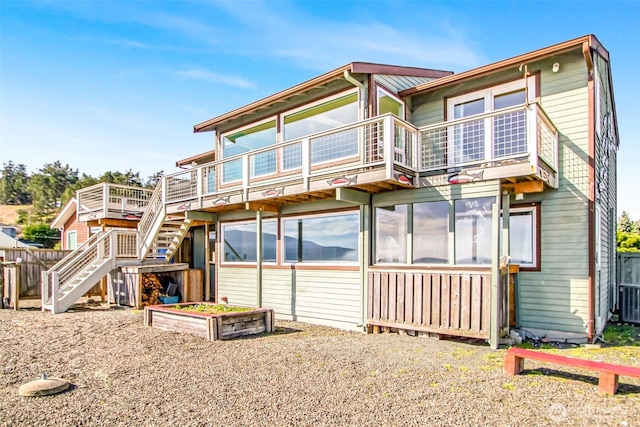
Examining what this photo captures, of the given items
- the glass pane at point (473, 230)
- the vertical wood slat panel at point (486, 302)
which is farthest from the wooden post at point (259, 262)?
the vertical wood slat panel at point (486, 302)

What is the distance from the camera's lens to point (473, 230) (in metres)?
8.40

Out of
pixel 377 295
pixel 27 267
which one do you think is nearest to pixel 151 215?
pixel 27 267

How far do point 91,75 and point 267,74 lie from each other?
608 centimetres

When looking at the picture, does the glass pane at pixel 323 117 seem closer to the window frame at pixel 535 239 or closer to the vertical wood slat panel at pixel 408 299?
the vertical wood slat panel at pixel 408 299

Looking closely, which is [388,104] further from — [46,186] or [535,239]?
[46,186]

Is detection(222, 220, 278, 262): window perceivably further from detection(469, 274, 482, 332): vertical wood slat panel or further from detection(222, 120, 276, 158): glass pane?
detection(469, 274, 482, 332): vertical wood slat panel

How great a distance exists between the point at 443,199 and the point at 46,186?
199 ft

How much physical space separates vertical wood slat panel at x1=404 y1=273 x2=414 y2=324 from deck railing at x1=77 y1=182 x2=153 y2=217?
1417 cm

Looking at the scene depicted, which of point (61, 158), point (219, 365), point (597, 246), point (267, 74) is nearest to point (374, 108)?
point (597, 246)

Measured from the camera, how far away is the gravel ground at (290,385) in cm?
417

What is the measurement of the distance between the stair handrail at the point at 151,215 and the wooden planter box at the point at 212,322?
177 inches

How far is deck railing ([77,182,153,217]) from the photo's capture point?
17281 mm

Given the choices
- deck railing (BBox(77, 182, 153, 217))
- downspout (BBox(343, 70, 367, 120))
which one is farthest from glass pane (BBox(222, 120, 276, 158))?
deck railing (BBox(77, 182, 153, 217))

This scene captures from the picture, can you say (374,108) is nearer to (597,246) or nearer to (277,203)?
(277,203)
